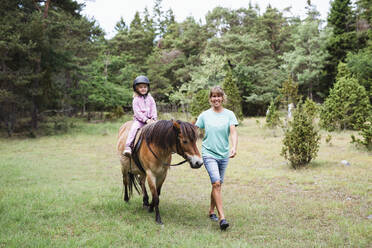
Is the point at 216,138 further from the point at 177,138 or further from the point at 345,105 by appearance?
the point at 345,105

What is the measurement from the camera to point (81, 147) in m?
13.4

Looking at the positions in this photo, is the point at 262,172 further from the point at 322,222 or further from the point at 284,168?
the point at 322,222

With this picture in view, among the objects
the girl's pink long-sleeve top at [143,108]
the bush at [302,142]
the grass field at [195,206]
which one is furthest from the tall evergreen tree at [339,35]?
the girl's pink long-sleeve top at [143,108]

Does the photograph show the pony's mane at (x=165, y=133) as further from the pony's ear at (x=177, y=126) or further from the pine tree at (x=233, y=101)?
the pine tree at (x=233, y=101)

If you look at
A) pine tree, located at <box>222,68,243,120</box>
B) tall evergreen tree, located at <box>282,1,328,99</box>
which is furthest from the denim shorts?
tall evergreen tree, located at <box>282,1,328,99</box>

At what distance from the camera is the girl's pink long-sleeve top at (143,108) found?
191 inches

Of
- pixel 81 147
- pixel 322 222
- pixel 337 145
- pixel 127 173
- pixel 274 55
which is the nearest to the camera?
pixel 322 222

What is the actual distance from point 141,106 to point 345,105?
1224cm

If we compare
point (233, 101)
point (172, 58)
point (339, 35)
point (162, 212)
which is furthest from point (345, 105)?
point (172, 58)

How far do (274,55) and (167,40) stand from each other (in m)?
14.2

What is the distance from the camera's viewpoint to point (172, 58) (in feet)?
111

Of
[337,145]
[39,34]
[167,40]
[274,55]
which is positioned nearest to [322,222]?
[337,145]

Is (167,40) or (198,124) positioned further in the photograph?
(167,40)

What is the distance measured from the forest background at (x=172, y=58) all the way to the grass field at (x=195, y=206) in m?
8.87
